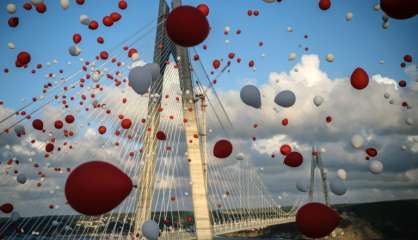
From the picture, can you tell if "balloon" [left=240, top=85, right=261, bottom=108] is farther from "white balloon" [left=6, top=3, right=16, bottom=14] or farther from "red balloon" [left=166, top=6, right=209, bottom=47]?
"white balloon" [left=6, top=3, right=16, bottom=14]

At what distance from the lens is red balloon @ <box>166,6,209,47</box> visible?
4742mm

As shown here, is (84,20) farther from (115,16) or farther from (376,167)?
(376,167)

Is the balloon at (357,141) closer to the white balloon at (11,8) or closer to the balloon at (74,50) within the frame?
the balloon at (74,50)

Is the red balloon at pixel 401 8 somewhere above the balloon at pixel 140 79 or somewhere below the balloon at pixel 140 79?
above

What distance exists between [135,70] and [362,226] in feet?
214

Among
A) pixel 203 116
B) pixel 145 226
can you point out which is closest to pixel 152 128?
pixel 203 116

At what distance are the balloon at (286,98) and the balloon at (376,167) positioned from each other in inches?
67.8

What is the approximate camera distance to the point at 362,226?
6281cm

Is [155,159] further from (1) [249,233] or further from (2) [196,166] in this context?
(1) [249,233]

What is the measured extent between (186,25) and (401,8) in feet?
8.56

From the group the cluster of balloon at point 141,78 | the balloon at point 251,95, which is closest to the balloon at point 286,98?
the balloon at point 251,95

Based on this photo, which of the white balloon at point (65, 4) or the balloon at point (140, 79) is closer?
the balloon at point (140, 79)

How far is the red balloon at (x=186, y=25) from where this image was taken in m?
4.74

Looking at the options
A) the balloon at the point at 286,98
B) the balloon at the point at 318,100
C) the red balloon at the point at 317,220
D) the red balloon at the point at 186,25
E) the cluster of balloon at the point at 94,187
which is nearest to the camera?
the cluster of balloon at the point at 94,187
